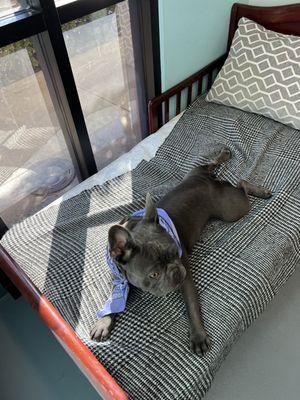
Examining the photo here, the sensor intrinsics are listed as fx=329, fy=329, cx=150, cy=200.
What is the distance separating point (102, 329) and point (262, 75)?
170 cm

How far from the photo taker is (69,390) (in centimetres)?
154

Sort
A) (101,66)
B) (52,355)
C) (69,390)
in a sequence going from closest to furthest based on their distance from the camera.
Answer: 1. (69,390)
2. (52,355)
3. (101,66)

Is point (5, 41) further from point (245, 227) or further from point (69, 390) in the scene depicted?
point (69, 390)

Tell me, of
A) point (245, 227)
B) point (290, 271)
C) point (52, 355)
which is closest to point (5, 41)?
point (245, 227)

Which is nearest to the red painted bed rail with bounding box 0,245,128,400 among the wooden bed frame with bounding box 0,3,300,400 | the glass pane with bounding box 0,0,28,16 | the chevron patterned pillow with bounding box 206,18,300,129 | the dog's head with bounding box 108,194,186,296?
the wooden bed frame with bounding box 0,3,300,400

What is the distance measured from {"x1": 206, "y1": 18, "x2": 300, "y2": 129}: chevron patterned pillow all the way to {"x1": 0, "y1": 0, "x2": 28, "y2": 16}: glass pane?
1256 mm

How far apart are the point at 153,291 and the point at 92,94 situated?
1.33 m

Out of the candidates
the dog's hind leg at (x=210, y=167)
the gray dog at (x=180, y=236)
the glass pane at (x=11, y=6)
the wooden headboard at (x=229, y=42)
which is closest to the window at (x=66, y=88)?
the glass pane at (x=11, y=6)

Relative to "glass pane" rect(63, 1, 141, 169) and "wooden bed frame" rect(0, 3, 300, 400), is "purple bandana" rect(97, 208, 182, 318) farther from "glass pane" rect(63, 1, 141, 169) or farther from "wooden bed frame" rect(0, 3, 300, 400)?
"glass pane" rect(63, 1, 141, 169)

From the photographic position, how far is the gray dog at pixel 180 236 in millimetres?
1083

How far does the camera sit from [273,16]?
2096 millimetres

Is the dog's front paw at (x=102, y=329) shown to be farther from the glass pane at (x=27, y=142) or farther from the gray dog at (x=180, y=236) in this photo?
the glass pane at (x=27, y=142)

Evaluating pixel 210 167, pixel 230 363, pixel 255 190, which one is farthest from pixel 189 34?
pixel 230 363

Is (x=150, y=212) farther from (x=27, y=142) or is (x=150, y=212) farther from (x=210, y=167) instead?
(x=27, y=142)
